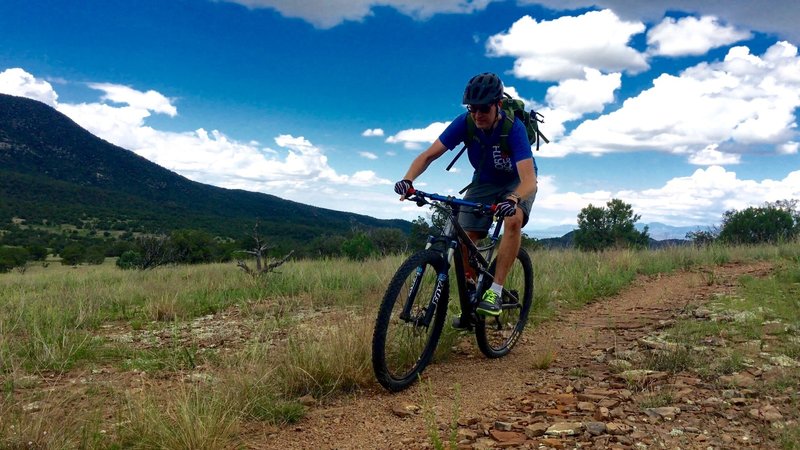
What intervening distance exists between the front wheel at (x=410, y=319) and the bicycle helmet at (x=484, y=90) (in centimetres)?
133

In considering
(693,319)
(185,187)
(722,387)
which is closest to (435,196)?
(722,387)

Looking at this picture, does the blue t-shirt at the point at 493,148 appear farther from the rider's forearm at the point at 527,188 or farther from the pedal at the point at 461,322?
the pedal at the point at 461,322

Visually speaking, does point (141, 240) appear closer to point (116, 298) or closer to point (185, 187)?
point (116, 298)

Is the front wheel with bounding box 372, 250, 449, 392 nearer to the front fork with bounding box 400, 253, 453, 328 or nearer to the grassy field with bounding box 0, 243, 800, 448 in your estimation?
the front fork with bounding box 400, 253, 453, 328

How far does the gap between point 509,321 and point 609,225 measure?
140 feet

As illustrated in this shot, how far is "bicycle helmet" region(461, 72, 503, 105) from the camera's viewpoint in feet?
13.8

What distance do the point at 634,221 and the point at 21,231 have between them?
77.1 metres

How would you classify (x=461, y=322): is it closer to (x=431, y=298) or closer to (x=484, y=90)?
(x=431, y=298)

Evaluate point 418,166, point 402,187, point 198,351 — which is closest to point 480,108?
point 418,166

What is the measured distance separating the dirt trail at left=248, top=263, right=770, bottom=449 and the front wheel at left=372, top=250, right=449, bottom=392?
18cm

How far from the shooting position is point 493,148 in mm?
4703

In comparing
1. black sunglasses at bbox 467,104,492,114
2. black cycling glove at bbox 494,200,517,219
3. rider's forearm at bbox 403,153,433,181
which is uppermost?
black sunglasses at bbox 467,104,492,114

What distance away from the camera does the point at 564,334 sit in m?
5.76

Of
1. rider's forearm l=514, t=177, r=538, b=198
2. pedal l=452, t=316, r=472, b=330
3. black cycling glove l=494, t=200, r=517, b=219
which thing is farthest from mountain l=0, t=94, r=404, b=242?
black cycling glove l=494, t=200, r=517, b=219
